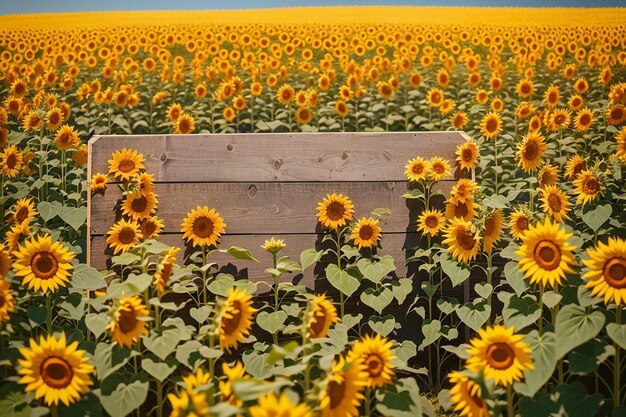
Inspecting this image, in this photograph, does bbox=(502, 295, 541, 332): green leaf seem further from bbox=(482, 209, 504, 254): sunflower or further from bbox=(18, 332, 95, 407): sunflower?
bbox=(18, 332, 95, 407): sunflower

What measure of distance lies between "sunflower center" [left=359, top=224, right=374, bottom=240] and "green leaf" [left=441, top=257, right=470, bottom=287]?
0.39m

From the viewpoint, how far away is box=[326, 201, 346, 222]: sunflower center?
301cm

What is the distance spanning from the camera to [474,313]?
9.37 feet

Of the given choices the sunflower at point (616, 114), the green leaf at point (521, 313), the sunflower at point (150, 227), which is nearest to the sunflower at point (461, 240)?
the green leaf at point (521, 313)

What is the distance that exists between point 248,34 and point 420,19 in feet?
10.3

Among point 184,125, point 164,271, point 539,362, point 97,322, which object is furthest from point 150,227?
point 184,125

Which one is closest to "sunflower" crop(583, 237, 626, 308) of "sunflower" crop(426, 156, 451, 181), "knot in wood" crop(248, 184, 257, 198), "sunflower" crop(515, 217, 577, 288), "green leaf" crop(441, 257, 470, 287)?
"sunflower" crop(515, 217, 577, 288)

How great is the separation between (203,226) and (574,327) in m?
1.79

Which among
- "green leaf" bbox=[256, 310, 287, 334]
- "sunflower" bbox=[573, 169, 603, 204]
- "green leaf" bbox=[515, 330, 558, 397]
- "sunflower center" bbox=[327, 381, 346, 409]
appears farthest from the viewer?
"sunflower" bbox=[573, 169, 603, 204]

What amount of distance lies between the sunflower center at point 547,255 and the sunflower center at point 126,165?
2.04 meters

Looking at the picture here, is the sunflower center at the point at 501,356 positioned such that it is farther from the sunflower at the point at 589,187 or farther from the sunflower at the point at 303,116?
the sunflower at the point at 303,116

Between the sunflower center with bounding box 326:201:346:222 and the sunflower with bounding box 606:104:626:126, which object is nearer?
the sunflower center with bounding box 326:201:346:222

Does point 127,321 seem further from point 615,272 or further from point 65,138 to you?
point 65,138

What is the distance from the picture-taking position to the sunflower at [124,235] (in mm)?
2910
